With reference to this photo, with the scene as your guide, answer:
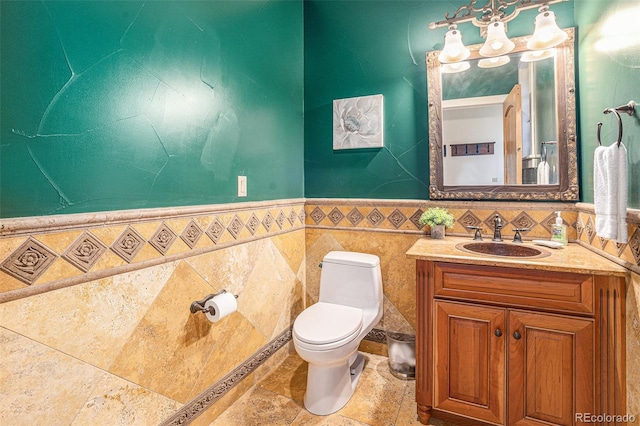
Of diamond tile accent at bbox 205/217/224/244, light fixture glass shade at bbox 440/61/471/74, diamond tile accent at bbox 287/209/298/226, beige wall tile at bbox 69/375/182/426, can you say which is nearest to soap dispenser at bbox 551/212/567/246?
light fixture glass shade at bbox 440/61/471/74

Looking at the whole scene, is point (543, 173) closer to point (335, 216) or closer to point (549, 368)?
point (549, 368)

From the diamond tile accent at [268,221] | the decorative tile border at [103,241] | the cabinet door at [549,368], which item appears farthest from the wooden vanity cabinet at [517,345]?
the decorative tile border at [103,241]

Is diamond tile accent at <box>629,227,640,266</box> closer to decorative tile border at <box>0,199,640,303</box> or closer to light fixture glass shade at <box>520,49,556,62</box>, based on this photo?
decorative tile border at <box>0,199,640,303</box>

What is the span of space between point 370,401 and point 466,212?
1.31 meters

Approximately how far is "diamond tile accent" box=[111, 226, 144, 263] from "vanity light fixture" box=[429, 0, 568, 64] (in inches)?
77.8

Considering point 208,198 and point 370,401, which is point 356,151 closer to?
point 208,198

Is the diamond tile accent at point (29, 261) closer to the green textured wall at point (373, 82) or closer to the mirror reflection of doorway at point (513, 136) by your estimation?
the green textured wall at point (373, 82)

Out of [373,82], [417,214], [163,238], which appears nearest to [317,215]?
[417,214]

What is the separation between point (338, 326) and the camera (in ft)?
5.56

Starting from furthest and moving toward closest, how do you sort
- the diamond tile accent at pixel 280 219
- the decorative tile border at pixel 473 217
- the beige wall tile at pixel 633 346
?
the diamond tile accent at pixel 280 219 → the decorative tile border at pixel 473 217 → the beige wall tile at pixel 633 346

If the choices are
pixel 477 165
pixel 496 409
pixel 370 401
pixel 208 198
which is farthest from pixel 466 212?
pixel 208 198

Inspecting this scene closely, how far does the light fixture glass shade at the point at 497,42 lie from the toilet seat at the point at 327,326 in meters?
1.76

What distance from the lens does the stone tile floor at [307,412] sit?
162 cm

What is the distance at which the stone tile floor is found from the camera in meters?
1.62
